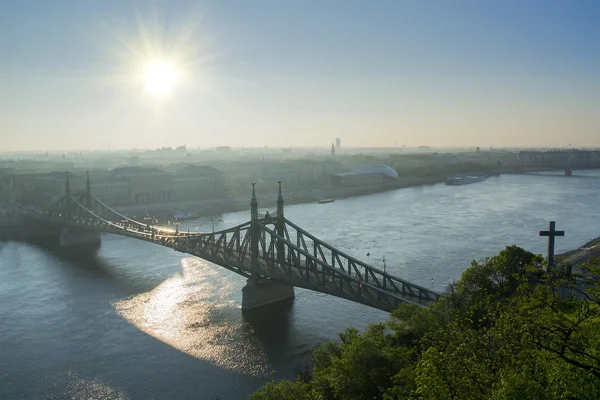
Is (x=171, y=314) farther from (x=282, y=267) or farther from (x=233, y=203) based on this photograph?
(x=233, y=203)

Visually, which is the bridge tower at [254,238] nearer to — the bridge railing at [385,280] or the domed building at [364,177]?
the bridge railing at [385,280]

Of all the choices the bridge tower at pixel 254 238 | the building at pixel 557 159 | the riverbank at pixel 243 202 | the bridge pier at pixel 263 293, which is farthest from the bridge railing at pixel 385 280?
the building at pixel 557 159

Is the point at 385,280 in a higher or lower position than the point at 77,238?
higher

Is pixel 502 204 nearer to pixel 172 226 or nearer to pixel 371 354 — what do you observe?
pixel 172 226

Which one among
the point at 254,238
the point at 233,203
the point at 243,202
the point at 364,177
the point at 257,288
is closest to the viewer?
the point at 257,288

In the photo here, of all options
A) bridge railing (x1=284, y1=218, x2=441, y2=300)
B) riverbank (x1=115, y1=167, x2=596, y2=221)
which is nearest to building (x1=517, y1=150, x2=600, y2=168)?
riverbank (x1=115, y1=167, x2=596, y2=221)

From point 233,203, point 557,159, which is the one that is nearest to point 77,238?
point 233,203
